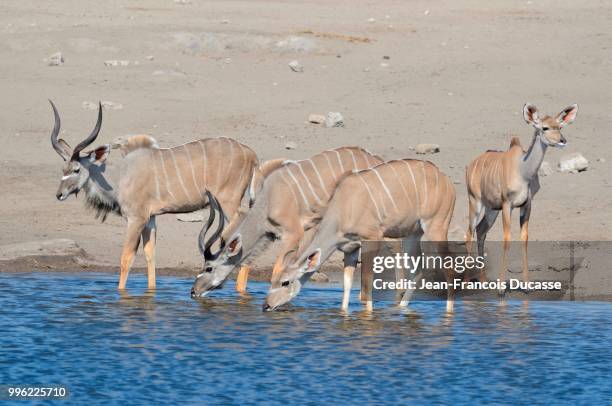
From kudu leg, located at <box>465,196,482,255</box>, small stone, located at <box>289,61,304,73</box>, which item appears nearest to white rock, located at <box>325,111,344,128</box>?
small stone, located at <box>289,61,304,73</box>

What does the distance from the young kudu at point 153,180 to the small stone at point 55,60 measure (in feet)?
25.6

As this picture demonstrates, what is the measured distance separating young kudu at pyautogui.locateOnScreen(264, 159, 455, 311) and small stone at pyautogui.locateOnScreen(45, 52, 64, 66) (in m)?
10.0

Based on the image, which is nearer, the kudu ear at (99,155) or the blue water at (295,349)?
the blue water at (295,349)

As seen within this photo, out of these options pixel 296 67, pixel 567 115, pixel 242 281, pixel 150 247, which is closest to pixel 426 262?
pixel 242 281

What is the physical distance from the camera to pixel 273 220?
11203 mm

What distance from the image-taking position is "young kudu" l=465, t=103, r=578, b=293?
39.6 feet

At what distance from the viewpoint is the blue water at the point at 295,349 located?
8008 millimetres

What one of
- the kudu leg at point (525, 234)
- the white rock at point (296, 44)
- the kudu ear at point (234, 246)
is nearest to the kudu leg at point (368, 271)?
the kudu ear at point (234, 246)

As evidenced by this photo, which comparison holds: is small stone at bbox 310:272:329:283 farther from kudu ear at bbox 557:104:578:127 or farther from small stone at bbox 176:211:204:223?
kudu ear at bbox 557:104:578:127

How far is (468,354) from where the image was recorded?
9.02 meters

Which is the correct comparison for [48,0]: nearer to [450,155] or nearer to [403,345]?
[450,155]

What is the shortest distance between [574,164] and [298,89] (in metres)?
4.97

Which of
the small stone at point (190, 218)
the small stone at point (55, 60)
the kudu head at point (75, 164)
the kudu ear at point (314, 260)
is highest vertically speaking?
the small stone at point (55, 60)

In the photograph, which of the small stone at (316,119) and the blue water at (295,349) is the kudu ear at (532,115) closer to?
the blue water at (295,349)
